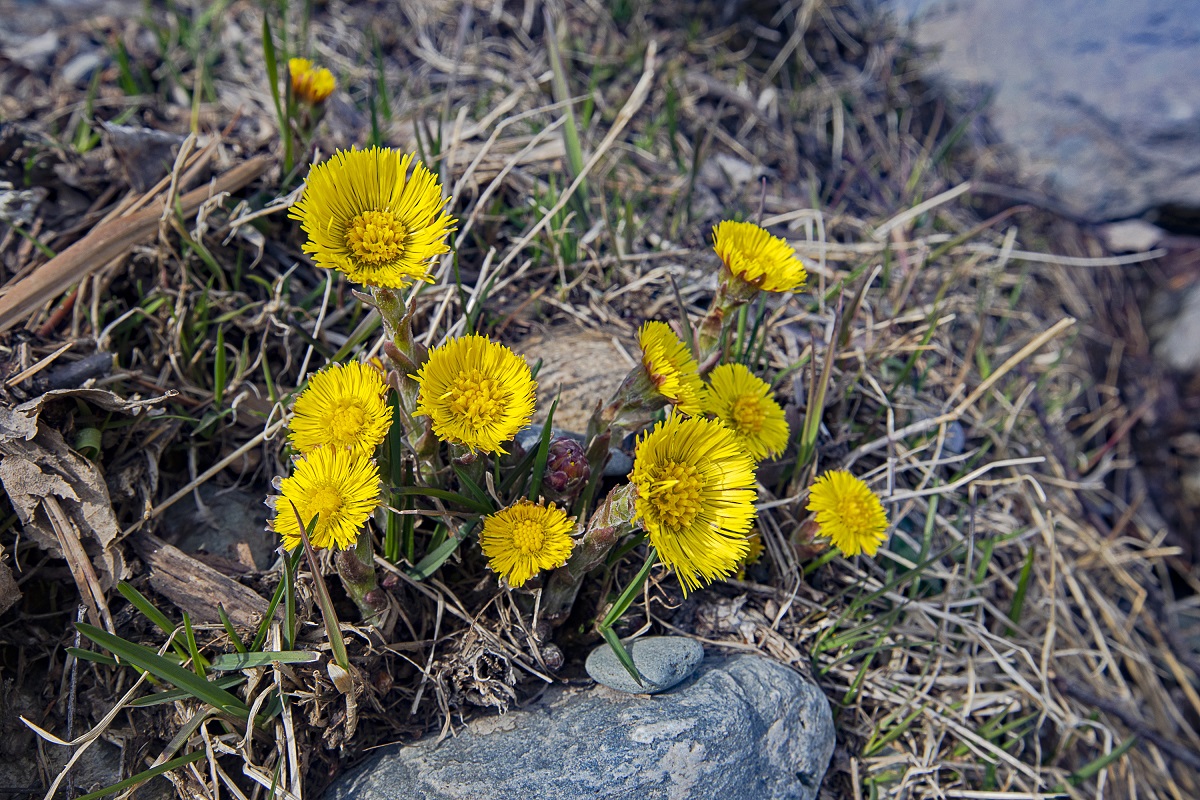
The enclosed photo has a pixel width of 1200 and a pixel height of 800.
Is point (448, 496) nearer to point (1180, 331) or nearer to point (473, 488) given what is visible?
point (473, 488)

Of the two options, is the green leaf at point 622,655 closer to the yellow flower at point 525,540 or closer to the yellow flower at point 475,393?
the yellow flower at point 525,540

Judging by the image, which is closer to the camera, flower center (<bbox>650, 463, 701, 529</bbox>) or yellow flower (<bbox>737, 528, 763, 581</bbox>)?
flower center (<bbox>650, 463, 701, 529</bbox>)

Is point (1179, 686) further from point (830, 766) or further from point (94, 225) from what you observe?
point (94, 225)

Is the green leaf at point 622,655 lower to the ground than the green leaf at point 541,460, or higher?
lower

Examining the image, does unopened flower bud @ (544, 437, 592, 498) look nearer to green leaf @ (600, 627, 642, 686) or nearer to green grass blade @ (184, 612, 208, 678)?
green leaf @ (600, 627, 642, 686)

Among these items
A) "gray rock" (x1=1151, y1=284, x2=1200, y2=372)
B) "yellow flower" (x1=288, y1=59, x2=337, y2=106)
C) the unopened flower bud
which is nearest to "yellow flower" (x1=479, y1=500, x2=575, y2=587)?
the unopened flower bud

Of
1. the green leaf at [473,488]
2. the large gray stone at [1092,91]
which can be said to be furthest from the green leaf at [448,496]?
the large gray stone at [1092,91]
